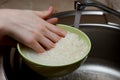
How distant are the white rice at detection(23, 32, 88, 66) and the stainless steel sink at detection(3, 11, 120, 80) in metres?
0.18

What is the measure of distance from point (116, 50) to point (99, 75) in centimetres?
10

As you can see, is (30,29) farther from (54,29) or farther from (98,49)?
(98,49)

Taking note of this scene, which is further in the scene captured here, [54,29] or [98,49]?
[98,49]

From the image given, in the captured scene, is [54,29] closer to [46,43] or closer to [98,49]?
[46,43]

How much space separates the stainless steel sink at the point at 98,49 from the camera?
77cm

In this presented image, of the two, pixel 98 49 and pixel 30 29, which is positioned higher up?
pixel 30 29

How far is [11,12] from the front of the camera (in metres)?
0.57

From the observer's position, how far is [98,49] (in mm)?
809

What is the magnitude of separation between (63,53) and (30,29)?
3.8 inches

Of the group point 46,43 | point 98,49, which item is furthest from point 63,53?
point 98,49

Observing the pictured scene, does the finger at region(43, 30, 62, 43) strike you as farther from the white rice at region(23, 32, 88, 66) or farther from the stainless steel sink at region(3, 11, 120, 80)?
the stainless steel sink at region(3, 11, 120, 80)

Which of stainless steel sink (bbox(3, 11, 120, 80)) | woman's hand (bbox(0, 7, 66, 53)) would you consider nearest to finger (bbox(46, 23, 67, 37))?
woman's hand (bbox(0, 7, 66, 53))

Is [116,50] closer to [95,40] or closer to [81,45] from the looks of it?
[95,40]

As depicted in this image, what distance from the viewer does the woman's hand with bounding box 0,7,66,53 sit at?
535mm
